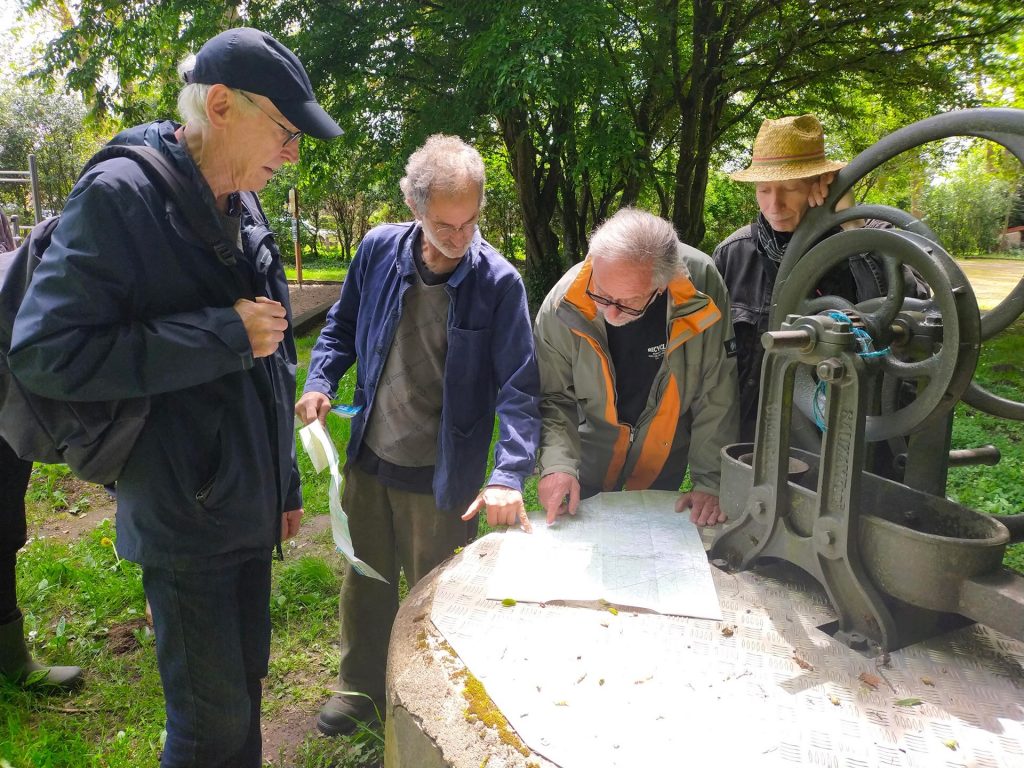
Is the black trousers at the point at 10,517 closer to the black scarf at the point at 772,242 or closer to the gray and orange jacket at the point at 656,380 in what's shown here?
the gray and orange jacket at the point at 656,380

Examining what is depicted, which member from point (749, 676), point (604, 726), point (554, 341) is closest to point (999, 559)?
point (749, 676)

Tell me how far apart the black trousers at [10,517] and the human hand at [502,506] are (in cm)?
162

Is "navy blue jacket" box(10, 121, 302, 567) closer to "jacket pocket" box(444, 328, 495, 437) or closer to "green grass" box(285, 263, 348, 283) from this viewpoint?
"jacket pocket" box(444, 328, 495, 437)

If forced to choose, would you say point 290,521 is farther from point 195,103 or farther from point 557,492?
point 195,103

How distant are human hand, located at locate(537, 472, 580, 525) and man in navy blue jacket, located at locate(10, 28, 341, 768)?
30.0 inches

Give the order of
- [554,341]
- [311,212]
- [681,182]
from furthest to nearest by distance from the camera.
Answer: [311,212] < [681,182] < [554,341]

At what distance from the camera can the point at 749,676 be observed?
148 centimetres

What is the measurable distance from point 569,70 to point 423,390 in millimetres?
4472

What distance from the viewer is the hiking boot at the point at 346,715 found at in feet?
8.78

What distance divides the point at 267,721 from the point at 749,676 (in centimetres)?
211

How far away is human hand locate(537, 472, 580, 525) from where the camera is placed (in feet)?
6.99

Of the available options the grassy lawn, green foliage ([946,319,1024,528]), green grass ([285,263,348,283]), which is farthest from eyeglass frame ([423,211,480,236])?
green grass ([285,263,348,283])

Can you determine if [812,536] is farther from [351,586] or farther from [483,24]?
[483,24]

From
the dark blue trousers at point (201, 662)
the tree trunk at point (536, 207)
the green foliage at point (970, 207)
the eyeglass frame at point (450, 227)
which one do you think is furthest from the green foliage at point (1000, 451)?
the green foliage at point (970, 207)
